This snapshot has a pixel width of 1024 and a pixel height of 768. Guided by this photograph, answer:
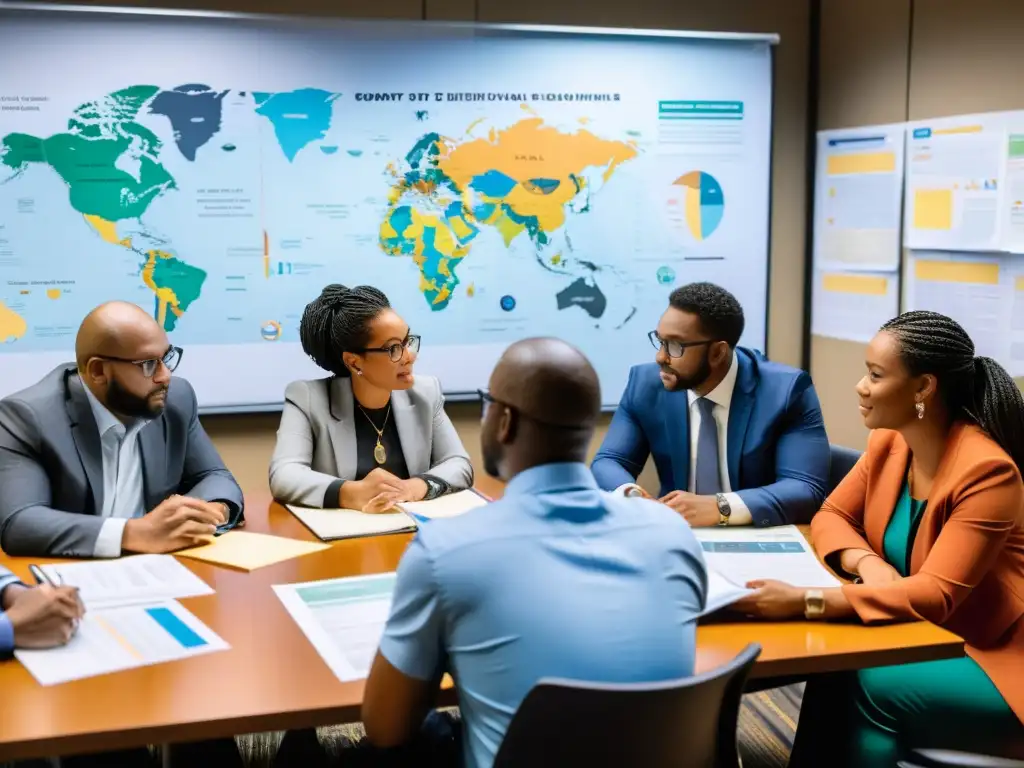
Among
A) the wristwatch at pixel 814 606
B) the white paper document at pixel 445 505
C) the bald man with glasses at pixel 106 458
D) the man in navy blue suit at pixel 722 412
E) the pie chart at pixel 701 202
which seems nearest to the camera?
the wristwatch at pixel 814 606

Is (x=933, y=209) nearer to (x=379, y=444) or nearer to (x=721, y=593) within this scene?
(x=379, y=444)

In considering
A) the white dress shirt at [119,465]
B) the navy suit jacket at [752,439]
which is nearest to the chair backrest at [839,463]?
the navy suit jacket at [752,439]

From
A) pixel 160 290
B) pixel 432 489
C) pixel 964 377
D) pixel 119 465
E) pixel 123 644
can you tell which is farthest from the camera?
pixel 160 290

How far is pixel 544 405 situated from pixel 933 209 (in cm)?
283

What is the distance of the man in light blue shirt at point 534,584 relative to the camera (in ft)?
4.77

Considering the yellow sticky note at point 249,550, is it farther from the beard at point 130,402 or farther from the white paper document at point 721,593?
the white paper document at point 721,593

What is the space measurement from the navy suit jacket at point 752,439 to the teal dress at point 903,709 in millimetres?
363

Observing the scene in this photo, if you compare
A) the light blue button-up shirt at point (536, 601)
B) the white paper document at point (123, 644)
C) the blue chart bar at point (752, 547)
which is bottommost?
the blue chart bar at point (752, 547)

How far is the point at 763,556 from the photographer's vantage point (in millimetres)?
2371

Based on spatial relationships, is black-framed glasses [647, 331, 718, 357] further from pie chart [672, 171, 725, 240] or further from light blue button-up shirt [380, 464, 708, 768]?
pie chart [672, 171, 725, 240]

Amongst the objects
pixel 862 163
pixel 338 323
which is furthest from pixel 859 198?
pixel 338 323

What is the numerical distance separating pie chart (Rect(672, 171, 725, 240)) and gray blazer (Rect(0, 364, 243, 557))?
2.30 m

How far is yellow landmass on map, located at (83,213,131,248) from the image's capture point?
3.75 meters

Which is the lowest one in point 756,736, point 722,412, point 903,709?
point 756,736
